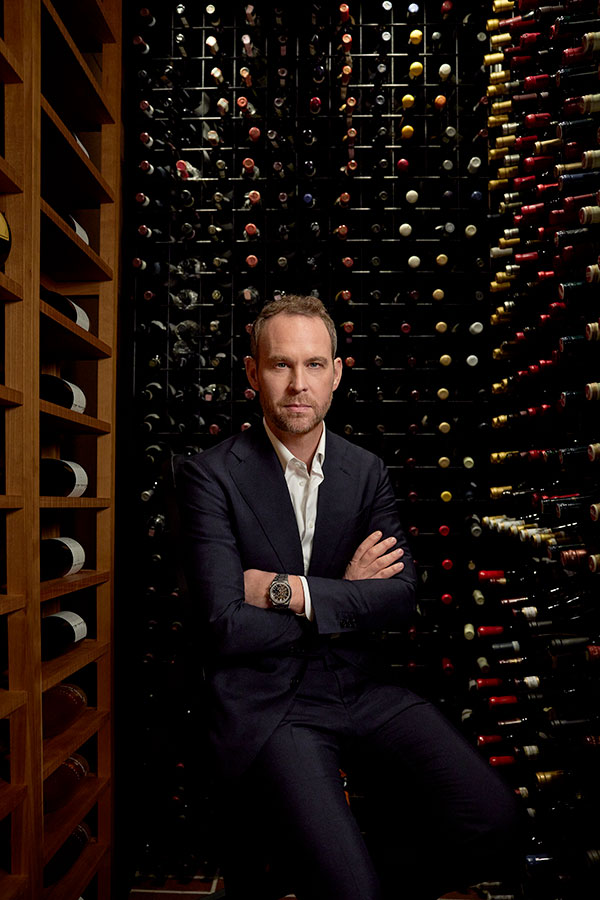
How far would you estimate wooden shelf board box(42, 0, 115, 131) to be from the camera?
1.95 metres

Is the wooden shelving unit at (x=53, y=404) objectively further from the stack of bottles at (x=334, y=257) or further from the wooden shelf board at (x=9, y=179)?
the stack of bottles at (x=334, y=257)

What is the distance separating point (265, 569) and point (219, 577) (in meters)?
0.19

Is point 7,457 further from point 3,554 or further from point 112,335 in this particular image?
point 112,335

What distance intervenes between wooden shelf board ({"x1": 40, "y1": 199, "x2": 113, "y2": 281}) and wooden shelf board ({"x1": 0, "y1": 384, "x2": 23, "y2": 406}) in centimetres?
51

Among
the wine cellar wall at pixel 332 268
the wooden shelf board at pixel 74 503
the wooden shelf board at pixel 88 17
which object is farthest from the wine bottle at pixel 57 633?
the wooden shelf board at pixel 88 17

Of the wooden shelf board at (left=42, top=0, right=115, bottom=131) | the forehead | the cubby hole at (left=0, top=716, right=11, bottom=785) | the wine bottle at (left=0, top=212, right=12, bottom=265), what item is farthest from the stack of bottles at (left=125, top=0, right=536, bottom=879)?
the wine bottle at (left=0, top=212, right=12, bottom=265)

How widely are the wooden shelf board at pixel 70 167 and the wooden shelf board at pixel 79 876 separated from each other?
6.74 ft

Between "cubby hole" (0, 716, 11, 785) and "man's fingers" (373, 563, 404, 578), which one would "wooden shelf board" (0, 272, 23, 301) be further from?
"man's fingers" (373, 563, 404, 578)

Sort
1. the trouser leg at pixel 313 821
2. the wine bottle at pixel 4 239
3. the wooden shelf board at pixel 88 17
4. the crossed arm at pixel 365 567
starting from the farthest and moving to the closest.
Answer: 1. the wooden shelf board at pixel 88 17
2. the crossed arm at pixel 365 567
3. the wine bottle at pixel 4 239
4. the trouser leg at pixel 313 821

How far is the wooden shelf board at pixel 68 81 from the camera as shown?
195 cm

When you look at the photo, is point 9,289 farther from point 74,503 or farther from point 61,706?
point 61,706

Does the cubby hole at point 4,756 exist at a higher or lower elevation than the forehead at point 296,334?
lower

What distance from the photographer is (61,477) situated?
211cm

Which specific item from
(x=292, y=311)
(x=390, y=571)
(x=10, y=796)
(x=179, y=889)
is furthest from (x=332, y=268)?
(x=179, y=889)
